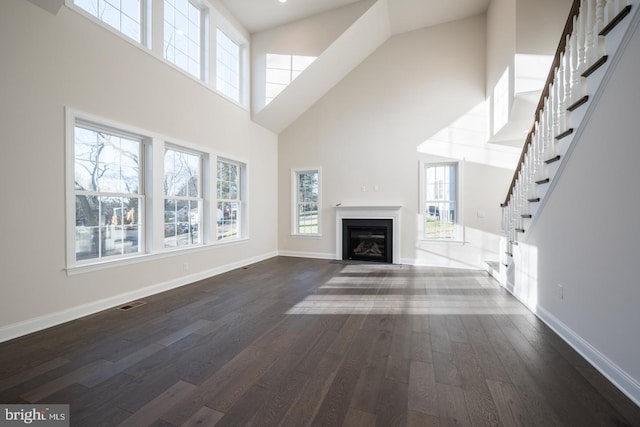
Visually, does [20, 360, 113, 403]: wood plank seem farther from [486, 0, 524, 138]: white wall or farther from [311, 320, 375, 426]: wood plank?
[486, 0, 524, 138]: white wall

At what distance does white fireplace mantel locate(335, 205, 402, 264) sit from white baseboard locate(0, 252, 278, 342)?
9.23ft

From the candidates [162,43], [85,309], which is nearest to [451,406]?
[85,309]

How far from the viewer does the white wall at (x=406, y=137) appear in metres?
5.27

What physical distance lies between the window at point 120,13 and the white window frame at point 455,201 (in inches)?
202

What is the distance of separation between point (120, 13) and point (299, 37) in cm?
307

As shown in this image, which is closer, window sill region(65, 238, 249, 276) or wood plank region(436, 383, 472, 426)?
wood plank region(436, 383, 472, 426)

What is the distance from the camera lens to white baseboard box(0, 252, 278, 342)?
2398 mm

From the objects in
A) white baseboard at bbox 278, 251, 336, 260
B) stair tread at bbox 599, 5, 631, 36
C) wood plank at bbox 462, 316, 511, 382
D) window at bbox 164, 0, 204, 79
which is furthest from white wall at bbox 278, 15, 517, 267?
stair tread at bbox 599, 5, 631, 36

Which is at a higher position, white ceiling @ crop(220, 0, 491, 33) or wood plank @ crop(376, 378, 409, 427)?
white ceiling @ crop(220, 0, 491, 33)

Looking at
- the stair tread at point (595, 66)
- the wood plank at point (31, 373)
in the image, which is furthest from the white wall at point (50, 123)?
the stair tread at point (595, 66)

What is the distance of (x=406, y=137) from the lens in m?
5.73

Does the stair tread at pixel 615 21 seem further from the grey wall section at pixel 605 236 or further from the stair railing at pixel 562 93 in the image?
the grey wall section at pixel 605 236

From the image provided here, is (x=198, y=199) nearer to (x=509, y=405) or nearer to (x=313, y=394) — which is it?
(x=313, y=394)

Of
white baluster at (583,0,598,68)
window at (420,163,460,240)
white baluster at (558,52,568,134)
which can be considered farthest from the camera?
window at (420,163,460,240)
